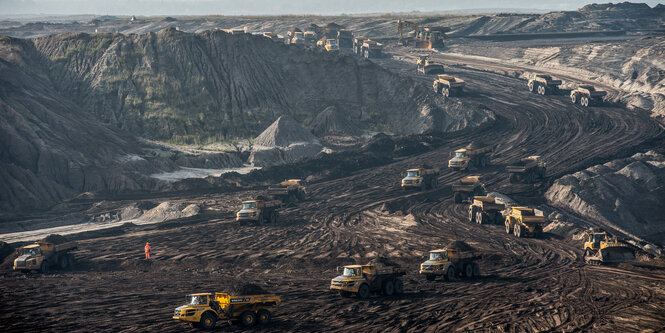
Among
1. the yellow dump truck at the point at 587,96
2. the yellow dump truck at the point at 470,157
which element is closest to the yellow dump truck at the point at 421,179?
the yellow dump truck at the point at 470,157

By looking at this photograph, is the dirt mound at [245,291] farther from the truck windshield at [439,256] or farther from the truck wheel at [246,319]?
the truck windshield at [439,256]

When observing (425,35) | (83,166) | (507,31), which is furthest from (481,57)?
(83,166)

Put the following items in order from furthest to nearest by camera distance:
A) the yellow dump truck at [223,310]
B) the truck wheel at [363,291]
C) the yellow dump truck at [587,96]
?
the yellow dump truck at [587,96]
the truck wheel at [363,291]
the yellow dump truck at [223,310]

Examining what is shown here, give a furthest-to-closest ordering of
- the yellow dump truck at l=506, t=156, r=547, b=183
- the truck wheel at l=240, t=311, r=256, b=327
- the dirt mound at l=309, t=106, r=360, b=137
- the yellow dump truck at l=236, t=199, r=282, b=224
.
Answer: the dirt mound at l=309, t=106, r=360, b=137 → the yellow dump truck at l=506, t=156, r=547, b=183 → the yellow dump truck at l=236, t=199, r=282, b=224 → the truck wheel at l=240, t=311, r=256, b=327

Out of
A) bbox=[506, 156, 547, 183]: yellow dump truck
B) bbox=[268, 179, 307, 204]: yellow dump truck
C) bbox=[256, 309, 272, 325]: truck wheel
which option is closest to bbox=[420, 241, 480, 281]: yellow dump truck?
bbox=[256, 309, 272, 325]: truck wheel

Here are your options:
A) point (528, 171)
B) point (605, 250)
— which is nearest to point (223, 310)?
point (605, 250)

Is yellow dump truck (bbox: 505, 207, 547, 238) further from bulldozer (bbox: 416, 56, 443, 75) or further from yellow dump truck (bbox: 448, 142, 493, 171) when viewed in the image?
bulldozer (bbox: 416, 56, 443, 75)
